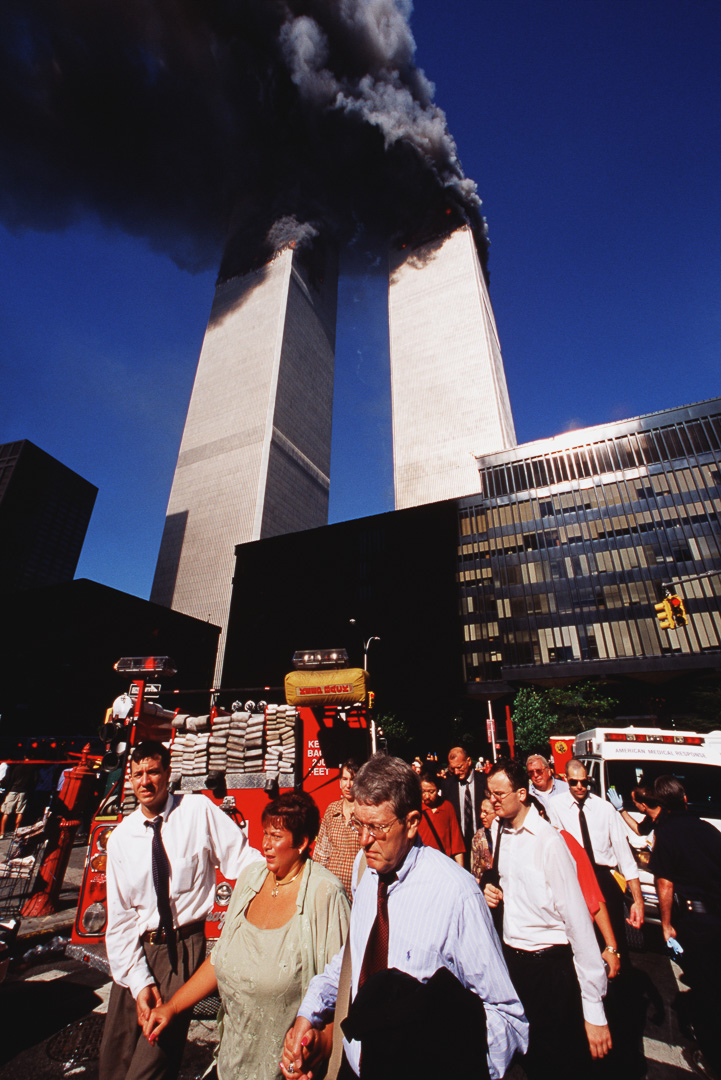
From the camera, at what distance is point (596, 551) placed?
47.0 m

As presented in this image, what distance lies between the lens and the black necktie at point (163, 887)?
2.81 m

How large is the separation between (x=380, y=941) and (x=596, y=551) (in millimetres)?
50591

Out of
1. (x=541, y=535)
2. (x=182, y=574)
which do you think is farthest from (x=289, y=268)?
(x=541, y=535)

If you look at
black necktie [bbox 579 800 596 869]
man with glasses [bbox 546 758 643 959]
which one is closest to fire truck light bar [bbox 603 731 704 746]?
man with glasses [bbox 546 758 643 959]

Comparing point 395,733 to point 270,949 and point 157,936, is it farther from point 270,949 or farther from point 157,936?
point 270,949

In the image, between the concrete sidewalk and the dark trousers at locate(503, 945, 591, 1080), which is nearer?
the dark trousers at locate(503, 945, 591, 1080)

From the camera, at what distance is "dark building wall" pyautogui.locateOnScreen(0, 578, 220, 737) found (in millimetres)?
40750

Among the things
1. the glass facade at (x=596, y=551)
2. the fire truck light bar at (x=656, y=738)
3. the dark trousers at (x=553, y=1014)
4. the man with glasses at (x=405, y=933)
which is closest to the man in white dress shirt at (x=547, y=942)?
the dark trousers at (x=553, y=1014)

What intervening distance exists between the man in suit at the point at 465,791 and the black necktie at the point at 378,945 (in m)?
4.78

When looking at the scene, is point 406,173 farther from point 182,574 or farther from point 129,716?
point 129,716

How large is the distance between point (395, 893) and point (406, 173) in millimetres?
129679

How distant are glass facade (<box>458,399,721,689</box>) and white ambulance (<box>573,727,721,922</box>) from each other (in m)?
39.6

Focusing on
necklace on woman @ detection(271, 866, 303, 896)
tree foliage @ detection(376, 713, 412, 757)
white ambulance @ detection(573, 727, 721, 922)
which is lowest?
necklace on woman @ detection(271, 866, 303, 896)

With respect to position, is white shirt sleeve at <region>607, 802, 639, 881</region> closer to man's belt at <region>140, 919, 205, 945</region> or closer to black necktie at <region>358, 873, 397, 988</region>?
black necktie at <region>358, 873, 397, 988</region>
